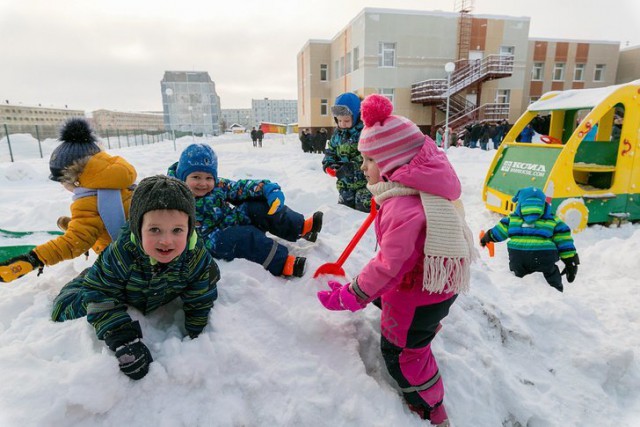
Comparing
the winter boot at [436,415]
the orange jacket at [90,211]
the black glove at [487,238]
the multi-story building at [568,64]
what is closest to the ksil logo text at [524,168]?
the black glove at [487,238]

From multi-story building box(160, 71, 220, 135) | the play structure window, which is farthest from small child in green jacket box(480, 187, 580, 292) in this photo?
multi-story building box(160, 71, 220, 135)

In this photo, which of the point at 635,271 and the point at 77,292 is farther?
the point at 635,271

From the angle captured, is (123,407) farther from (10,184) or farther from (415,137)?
(10,184)

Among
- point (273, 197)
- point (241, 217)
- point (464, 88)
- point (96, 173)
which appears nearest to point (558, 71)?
point (464, 88)

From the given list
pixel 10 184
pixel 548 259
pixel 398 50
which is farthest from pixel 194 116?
pixel 548 259

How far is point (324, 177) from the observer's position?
26.5ft

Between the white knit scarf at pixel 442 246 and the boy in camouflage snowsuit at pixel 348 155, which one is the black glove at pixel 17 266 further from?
the boy in camouflage snowsuit at pixel 348 155

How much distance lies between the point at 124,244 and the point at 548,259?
3.46 metres

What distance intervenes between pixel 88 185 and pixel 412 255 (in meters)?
2.00

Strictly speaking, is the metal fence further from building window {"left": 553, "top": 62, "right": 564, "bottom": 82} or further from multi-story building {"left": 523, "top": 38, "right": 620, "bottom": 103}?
building window {"left": 553, "top": 62, "right": 564, "bottom": 82}

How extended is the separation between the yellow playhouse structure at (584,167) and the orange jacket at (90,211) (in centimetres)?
496

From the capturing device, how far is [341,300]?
191 cm

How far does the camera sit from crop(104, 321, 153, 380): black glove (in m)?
1.51

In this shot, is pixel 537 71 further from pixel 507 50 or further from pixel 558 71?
pixel 507 50
